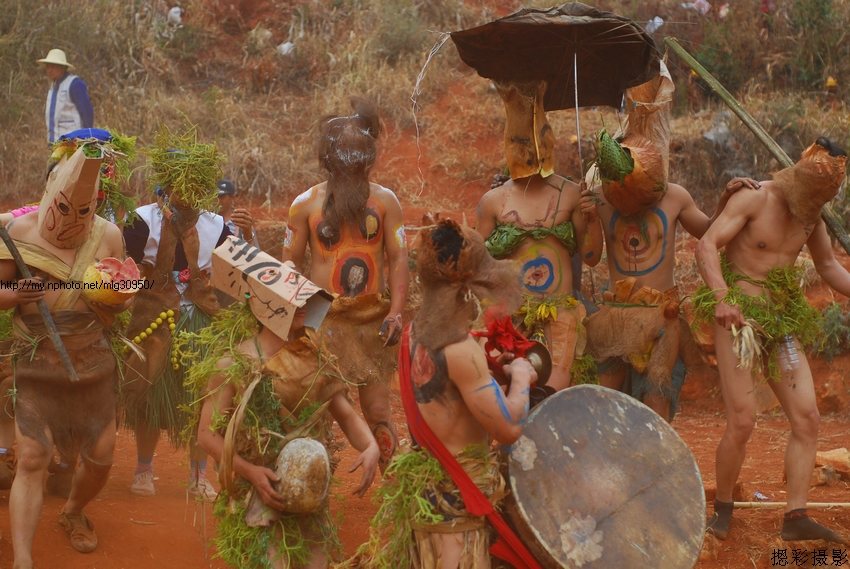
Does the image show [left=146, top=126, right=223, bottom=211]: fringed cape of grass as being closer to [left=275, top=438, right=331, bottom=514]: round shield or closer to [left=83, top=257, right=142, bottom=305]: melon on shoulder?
[left=83, top=257, right=142, bottom=305]: melon on shoulder

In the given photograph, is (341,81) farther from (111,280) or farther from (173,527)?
(111,280)

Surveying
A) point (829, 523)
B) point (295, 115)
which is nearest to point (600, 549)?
point (829, 523)

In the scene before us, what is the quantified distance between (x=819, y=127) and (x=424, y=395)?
9929 mm

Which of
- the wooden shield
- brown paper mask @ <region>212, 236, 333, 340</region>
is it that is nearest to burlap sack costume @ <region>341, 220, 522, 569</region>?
the wooden shield

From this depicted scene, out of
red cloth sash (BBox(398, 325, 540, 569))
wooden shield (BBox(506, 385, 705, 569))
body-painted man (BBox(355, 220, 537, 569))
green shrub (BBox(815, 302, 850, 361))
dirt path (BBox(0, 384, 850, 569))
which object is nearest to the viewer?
body-painted man (BBox(355, 220, 537, 569))

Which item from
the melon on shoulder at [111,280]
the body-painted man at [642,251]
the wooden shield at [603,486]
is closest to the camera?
the wooden shield at [603,486]

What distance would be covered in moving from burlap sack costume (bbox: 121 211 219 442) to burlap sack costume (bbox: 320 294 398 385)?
1.16 metres

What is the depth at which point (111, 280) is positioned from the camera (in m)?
5.46

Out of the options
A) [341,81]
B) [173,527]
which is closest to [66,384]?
[173,527]

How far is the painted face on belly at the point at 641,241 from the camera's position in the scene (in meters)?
6.39

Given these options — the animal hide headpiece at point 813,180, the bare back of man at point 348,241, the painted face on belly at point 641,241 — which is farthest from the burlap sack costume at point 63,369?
the animal hide headpiece at point 813,180

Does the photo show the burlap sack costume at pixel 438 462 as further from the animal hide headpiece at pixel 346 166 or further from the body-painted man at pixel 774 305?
the body-painted man at pixel 774 305

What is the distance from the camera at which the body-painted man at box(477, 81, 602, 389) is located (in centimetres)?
619

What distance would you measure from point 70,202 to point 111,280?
44 cm
